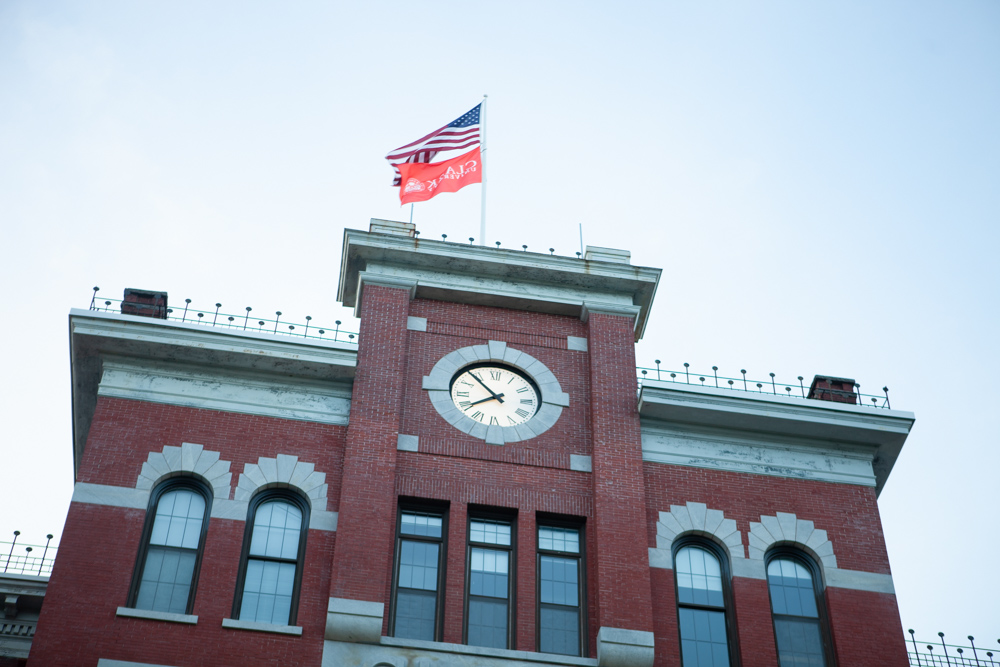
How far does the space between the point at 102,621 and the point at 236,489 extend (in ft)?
10.8

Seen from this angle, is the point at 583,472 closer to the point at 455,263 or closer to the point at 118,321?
the point at 455,263

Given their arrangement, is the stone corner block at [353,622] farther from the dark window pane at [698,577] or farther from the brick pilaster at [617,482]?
the dark window pane at [698,577]

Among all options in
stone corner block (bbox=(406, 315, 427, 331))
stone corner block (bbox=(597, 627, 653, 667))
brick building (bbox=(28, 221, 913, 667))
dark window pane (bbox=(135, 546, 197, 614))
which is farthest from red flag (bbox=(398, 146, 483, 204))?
stone corner block (bbox=(597, 627, 653, 667))

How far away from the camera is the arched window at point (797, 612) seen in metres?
21.7

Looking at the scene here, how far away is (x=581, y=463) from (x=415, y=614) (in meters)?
4.43

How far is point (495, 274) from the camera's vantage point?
25.5 meters

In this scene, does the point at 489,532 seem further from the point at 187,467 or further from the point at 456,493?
the point at 187,467

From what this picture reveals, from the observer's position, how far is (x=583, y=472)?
23.0m

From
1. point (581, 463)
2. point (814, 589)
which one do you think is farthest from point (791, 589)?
point (581, 463)

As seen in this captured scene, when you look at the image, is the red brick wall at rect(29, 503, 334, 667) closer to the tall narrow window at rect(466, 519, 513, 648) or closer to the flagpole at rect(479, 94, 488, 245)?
the tall narrow window at rect(466, 519, 513, 648)

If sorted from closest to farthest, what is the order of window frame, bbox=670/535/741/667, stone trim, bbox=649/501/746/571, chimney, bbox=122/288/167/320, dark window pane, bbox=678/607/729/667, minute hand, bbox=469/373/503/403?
dark window pane, bbox=678/607/729/667 → window frame, bbox=670/535/741/667 → stone trim, bbox=649/501/746/571 → minute hand, bbox=469/373/503/403 → chimney, bbox=122/288/167/320

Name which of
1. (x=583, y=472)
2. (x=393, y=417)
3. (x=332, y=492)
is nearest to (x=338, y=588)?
(x=332, y=492)

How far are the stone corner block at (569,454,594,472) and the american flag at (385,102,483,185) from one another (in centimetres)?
828

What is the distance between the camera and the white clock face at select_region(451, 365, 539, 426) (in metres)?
23.7
